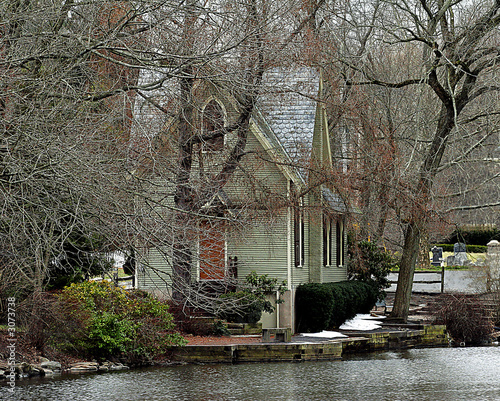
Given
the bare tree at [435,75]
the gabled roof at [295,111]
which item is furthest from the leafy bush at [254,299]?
the bare tree at [435,75]

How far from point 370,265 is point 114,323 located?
48.2 ft

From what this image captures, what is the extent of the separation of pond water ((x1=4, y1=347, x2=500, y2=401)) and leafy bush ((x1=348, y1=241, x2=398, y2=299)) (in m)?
10.3

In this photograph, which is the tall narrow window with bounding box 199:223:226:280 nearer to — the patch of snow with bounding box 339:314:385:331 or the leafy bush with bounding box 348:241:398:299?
the patch of snow with bounding box 339:314:385:331

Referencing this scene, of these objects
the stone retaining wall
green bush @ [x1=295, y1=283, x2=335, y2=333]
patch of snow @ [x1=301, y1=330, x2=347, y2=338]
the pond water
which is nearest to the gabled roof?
green bush @ [x1=295, y1=283, x2=335, y2=333]

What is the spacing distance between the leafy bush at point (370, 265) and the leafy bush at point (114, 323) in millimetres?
12440

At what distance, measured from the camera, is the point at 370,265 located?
30641mm

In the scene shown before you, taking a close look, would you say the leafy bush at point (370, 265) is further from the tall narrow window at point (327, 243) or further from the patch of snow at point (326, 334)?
the patch of snow at point (326, 334)

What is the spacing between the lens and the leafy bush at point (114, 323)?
59.3 ft

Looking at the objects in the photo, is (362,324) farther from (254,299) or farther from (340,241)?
(254,299)

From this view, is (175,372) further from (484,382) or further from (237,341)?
(484,382)

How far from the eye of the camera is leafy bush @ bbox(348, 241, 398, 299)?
30500 millimetres

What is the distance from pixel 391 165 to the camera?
25.7 m

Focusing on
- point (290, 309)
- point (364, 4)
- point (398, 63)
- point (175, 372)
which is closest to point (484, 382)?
point (175, 372)

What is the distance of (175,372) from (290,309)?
279 inches
